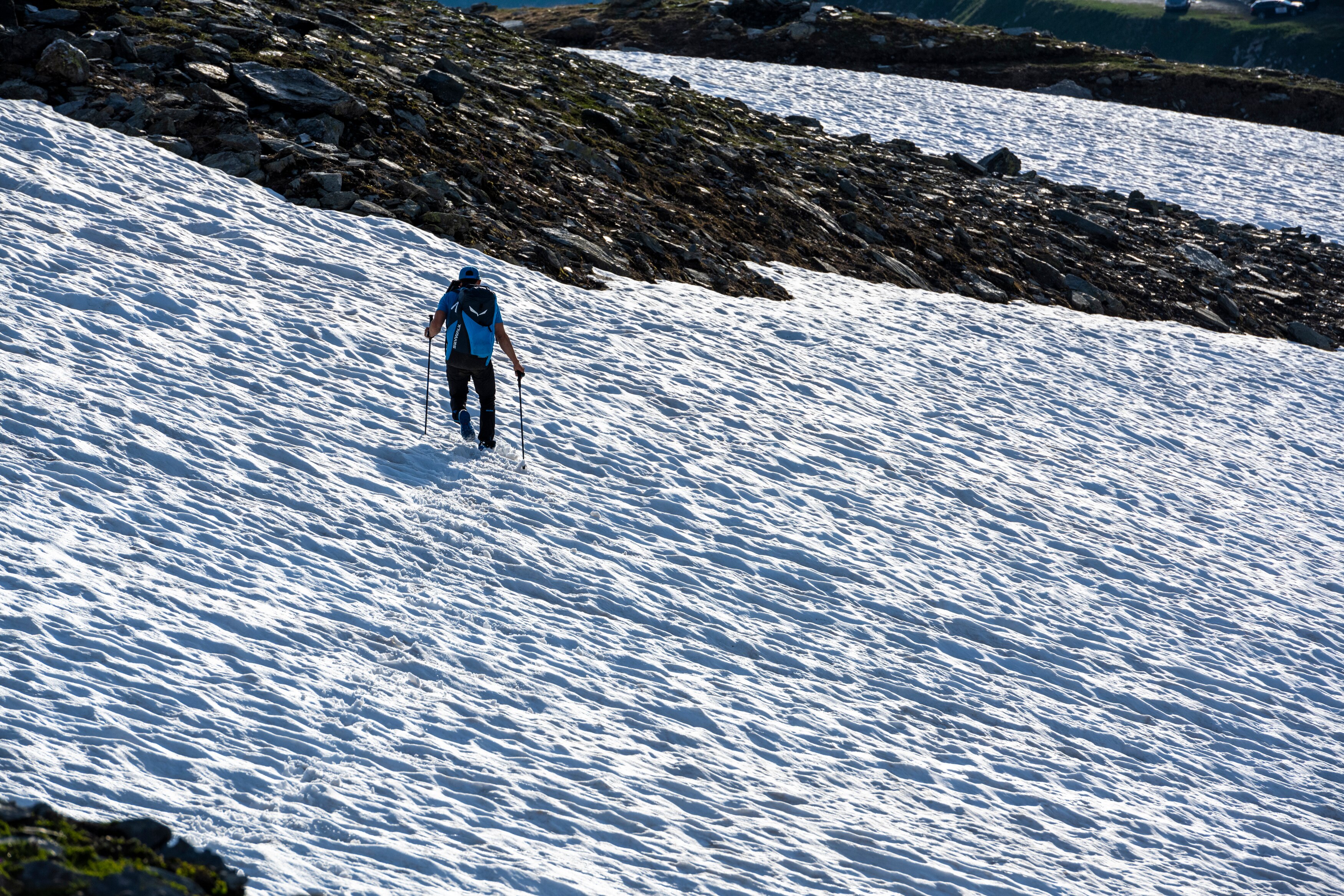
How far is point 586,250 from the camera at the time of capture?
709 inches

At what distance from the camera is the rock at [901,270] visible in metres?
22.1

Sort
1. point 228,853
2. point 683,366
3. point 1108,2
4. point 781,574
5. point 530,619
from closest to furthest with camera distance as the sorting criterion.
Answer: point 228,853 < point 530,619 < point 781,574 < point 683,366 < point 1108,2

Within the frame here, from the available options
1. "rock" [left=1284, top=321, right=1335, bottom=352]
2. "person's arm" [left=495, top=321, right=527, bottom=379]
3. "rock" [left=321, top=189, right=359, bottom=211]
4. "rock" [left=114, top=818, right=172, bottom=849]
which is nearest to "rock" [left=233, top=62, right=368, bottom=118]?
"rock" [left=321, top=189, right=359, bottom=211]

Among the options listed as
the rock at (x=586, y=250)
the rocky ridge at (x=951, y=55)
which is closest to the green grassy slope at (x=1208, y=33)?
the rocky ridge at (x=951, y=55)

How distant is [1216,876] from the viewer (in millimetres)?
8102

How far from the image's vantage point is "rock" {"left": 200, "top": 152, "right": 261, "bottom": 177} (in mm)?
15820

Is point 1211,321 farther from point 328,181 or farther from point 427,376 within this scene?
point 328,181

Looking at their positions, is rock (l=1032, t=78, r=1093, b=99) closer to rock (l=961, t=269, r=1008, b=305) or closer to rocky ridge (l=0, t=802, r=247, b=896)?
rock (l=961, t=269, r=1008, b=305)

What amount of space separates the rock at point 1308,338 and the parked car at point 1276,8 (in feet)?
485

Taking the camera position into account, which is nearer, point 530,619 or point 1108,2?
point 530,619

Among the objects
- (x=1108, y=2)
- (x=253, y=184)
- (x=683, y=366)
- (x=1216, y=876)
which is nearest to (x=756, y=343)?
(x=683, y=366)

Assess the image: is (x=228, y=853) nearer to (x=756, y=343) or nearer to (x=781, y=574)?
(x=781, y=574)

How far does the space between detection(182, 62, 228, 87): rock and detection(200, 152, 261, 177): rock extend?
2.02 metres

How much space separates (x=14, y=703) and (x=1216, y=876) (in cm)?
911
